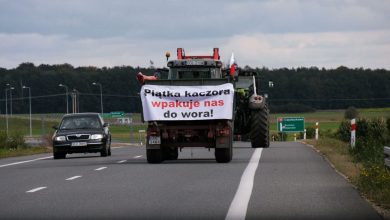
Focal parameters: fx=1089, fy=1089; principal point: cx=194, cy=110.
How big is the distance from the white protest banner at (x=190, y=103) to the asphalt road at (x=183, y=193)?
257 centimetres

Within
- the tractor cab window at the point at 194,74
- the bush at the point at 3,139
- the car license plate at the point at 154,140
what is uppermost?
the tractor cab window at the point at 194,74

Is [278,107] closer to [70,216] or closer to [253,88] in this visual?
[253,88]

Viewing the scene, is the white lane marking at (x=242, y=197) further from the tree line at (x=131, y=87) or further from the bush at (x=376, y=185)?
the tree line at (x=131, y=87)

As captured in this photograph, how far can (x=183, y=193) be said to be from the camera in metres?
17.3

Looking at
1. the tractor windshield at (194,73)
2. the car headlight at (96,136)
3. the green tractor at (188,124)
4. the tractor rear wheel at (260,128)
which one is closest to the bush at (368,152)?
the green tractor at (188,124)

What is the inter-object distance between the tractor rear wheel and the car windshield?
6033mm

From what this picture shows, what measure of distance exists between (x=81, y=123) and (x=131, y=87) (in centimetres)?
12143

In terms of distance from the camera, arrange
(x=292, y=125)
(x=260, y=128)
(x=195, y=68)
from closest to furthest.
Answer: (x=195, y=68) < (x=260, y=128) < (x=292, y=125)

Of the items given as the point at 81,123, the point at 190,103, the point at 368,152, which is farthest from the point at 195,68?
the point at 81,123

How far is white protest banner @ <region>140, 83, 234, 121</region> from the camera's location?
2798cm

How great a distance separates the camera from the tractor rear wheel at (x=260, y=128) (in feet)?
128

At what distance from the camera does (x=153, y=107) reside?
28.3 meters

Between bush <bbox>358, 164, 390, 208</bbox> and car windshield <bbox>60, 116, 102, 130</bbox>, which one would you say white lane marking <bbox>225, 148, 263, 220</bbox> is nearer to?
bush <bbox>358, 164, 390, 208</bbox>

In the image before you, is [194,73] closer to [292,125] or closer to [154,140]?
[154,140]
